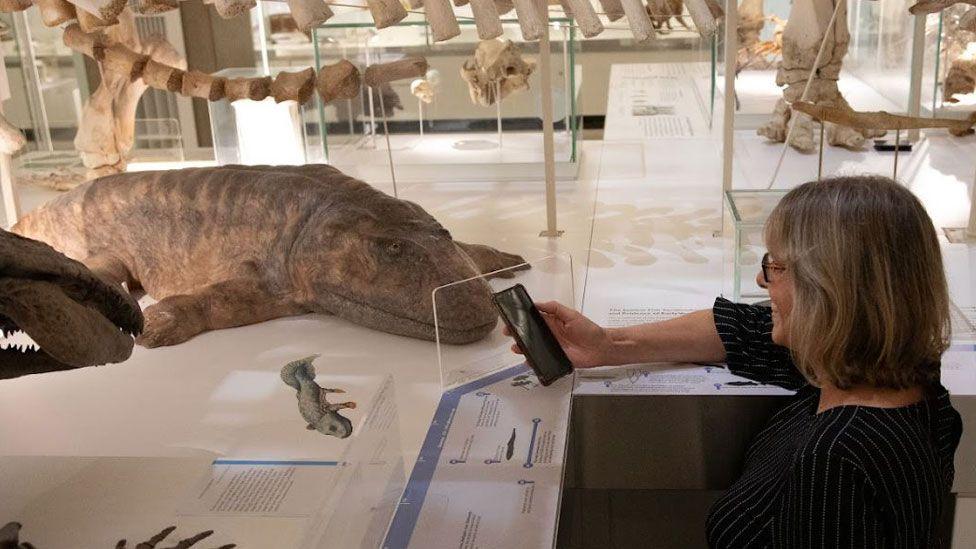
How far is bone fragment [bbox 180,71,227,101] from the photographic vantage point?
14.0ft

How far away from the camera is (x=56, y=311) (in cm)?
201

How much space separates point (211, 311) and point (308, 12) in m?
1.19

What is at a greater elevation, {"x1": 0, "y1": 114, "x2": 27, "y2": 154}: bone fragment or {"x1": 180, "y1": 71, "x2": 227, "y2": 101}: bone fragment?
{"x1": 180, "y1": 71, "x2": 227, "y2": 101}: bone fragment

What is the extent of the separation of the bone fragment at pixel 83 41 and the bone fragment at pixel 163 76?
20cm

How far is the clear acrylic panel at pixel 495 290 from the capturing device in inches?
121

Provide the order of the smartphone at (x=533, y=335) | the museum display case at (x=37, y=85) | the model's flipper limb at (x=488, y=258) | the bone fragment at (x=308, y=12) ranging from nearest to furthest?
the smartphone at (x=533, y=335), the bone fragment at (x=308, y=12), the model's flipper limb at (x=488, y=258), the museum display case at (x=37, y=85)

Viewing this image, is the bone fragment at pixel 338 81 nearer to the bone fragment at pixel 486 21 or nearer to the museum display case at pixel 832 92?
the bone fragment at pixel 486 21

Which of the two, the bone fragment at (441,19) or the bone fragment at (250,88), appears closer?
the bone fragment at (441,19)

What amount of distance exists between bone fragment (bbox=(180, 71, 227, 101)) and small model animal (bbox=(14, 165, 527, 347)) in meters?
0.37

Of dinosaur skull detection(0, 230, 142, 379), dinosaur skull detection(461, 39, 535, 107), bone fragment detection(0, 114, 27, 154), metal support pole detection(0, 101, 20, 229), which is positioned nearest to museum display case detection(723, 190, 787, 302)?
dinosaur skull detection(461, 39, 535, 107)

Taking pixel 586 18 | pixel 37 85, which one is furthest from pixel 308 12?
pixel 37 85

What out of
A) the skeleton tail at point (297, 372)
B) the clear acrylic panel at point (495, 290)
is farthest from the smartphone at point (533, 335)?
the skeleton tail at point (297, 372)

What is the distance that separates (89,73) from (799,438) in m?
6.39

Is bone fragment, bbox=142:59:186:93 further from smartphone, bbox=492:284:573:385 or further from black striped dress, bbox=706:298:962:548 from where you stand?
black striped dress, bbox=706:298:962:548
